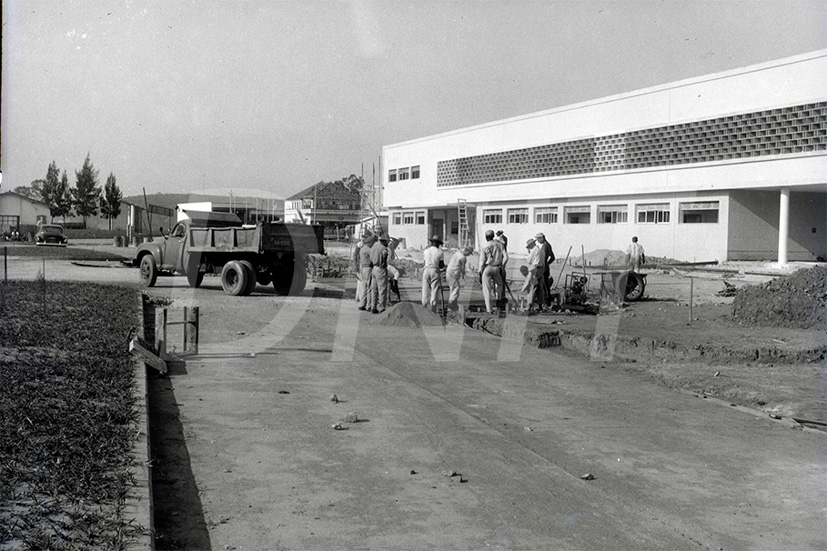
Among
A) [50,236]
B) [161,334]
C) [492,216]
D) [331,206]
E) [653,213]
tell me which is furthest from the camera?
[331,206]

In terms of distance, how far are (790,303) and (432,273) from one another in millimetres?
7231

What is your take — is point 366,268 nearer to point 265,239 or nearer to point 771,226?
Result: point 265,239

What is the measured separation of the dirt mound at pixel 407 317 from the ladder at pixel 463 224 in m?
33.9

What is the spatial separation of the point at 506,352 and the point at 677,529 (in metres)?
7.41

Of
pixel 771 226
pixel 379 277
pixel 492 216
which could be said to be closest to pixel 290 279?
pixel 379 277

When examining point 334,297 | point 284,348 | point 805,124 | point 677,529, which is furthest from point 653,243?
point 677,529

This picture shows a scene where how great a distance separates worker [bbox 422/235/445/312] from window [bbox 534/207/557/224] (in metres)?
26.5

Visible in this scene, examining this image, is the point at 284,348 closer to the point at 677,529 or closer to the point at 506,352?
the point at 506,352

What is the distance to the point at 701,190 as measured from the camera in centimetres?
3334

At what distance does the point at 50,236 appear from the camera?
49.3m

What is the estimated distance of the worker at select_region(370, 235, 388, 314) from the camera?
54.0ft

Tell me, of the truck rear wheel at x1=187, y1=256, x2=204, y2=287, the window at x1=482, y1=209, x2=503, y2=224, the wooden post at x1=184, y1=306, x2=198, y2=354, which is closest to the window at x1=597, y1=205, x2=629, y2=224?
the window at x1=482, y1=209, x2=503, y2=224

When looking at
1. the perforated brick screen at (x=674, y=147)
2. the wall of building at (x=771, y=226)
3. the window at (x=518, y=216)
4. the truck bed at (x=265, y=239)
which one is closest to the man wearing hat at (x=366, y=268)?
the truck bed at (x=265, y=239)

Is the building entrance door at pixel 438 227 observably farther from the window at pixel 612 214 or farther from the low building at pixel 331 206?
the low building at pixel 331 206
